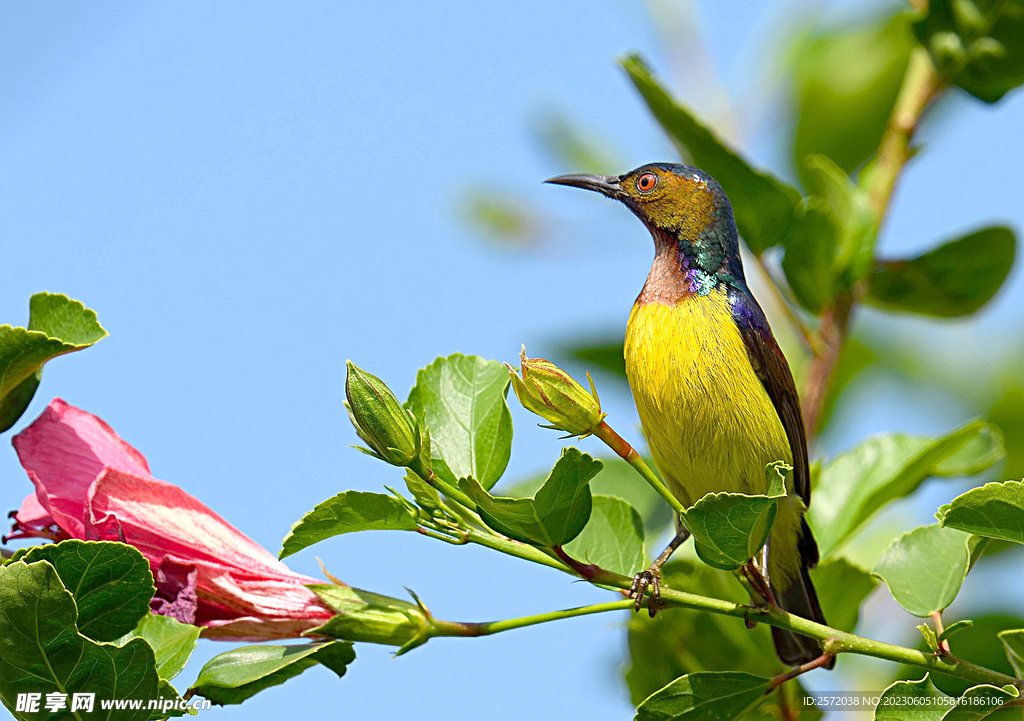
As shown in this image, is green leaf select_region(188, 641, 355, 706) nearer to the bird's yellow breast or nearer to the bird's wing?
the bird's yellow breast

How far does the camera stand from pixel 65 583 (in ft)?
4.92

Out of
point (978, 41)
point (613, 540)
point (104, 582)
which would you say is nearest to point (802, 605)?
point (613, 540)

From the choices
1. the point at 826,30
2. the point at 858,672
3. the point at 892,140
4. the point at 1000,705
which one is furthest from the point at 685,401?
the point at 826,30

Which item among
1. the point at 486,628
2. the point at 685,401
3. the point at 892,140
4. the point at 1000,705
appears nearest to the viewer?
the point at 1000,705

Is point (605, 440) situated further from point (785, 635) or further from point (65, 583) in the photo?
point (785, 635)

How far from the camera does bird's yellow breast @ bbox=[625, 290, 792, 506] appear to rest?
7.25 feet

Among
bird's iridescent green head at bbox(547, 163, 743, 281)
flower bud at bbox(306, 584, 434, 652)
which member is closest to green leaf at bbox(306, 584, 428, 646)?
flower bud at bbox(306, 584, 434, 652)

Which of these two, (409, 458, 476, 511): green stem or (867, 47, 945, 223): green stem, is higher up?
(867, 47, 945, 223): green stem

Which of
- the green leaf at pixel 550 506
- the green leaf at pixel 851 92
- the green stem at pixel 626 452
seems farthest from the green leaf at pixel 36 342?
the green leaf at pixel 851 92

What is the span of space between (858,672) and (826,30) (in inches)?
93.5

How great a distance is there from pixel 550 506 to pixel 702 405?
0.79 m

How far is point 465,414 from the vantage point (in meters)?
1.82

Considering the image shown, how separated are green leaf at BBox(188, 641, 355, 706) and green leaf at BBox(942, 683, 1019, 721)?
0.96 m

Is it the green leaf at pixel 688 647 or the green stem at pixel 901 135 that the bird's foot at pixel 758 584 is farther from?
the green stem at pixel 901 135
